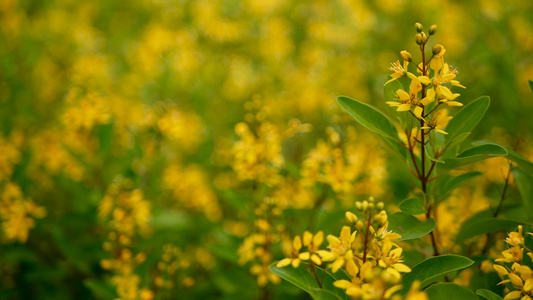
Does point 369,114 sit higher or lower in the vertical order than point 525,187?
higher

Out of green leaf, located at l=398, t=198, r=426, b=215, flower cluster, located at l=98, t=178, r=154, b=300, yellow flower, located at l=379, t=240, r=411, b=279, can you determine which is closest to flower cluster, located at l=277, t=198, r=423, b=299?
yellow flower, located at l=379, t=240, r=411, b=279

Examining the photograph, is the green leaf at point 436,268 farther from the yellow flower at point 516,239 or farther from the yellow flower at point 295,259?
the yellow flower at point 295,259

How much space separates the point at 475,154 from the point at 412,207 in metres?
0.20

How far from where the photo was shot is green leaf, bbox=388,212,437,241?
3.34 ft

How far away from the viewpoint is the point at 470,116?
1.10m

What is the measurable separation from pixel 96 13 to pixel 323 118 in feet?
8.37

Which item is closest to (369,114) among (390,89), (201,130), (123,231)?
(390,89)

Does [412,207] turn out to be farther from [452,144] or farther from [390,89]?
[390,89]

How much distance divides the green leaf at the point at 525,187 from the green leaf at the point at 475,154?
26 centimetres

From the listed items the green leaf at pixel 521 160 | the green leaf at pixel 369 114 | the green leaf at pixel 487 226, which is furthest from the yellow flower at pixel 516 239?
the green leaf at pixel 369 114

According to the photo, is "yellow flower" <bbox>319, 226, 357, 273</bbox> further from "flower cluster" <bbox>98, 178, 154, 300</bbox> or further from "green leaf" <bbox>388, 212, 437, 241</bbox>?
"flower cluster" <bbox>98, 178, 154, 300</bbox>

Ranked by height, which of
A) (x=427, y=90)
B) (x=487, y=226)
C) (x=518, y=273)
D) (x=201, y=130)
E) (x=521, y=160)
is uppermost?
(x=201, y=130)

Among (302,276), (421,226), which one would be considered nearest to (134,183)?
(302,276)

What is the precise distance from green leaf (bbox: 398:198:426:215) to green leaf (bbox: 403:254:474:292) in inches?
4.8
